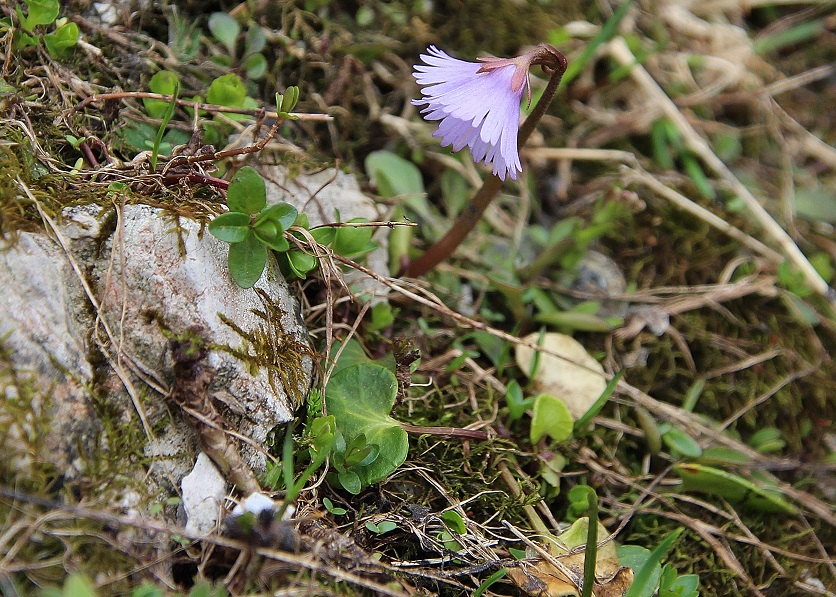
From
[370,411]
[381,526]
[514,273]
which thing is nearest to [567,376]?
[514,273]

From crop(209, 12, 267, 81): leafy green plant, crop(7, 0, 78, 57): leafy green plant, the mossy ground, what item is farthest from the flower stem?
crop(7, 0, 78, 57): leafy green plant

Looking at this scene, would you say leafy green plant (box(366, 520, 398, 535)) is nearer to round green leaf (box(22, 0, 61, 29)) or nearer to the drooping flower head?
the drooping flower head

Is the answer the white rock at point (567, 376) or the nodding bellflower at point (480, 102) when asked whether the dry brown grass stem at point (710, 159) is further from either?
the nodding bellflower at point (480, 102)

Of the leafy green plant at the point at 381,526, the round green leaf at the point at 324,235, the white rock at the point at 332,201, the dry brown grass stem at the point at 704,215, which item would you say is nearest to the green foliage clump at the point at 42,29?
the white rock at the point at 332,201

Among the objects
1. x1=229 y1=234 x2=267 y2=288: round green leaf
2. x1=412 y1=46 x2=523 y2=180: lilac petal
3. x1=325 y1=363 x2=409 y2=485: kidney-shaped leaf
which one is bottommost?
x1=325 y1=363 x2=409 y2=485: kidney-shaped leaf

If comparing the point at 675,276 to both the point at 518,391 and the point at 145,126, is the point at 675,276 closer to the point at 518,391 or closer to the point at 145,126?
the point at 518,391

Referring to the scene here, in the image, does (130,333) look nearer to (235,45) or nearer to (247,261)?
(247,261)
